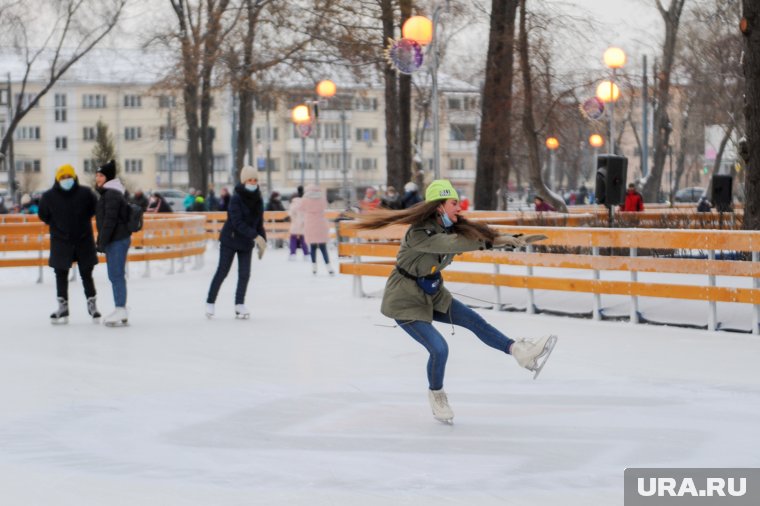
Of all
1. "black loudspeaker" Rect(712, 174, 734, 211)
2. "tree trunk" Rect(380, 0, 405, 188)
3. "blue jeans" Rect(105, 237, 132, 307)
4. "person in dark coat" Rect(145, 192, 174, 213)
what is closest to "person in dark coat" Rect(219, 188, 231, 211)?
"person in dark coat" Rect(145, 192, 174, 213)

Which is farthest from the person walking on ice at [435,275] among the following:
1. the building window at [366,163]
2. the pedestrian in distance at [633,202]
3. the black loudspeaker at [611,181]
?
the building window at [366,163]

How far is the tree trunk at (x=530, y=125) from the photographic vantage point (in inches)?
1096

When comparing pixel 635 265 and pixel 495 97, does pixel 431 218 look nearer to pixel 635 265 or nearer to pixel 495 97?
pixel 635 265

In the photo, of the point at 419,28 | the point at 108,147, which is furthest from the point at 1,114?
the point at 419,28

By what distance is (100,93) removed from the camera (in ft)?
357

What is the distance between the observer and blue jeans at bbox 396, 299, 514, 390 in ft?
26.4

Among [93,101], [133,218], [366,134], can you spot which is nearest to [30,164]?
[93,101]

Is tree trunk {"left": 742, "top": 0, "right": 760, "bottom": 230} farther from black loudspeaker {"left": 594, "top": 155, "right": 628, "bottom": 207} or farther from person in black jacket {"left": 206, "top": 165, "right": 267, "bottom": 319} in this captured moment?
person in black jacket {"left": 206, "top": 165, "right": 267, "bottom": 319}

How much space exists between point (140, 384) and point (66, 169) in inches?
194

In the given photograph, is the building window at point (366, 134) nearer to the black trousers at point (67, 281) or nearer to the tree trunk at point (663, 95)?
the tree trunk at point (663, 95)

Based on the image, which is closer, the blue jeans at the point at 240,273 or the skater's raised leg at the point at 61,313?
the skater's raised leg at the point at 61,313

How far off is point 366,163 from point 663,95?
2901 inches

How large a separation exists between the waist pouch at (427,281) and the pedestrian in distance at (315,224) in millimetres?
14069

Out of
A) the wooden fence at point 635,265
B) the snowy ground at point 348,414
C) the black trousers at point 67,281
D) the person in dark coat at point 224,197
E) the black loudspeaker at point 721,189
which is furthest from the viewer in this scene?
the person in dark coat at point 224,197
